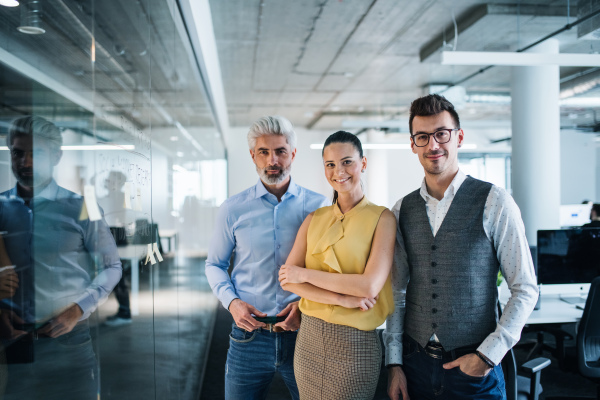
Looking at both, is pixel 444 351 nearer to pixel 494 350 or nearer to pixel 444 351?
pixel 444 351

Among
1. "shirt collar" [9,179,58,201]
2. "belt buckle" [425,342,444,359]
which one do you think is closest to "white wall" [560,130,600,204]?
"belt buckle" [425,342,444,359]

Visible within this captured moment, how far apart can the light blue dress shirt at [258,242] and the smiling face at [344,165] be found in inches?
13.4

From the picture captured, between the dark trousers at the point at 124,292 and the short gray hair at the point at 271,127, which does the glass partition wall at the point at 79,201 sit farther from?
the short gray hair at the point at 271,127

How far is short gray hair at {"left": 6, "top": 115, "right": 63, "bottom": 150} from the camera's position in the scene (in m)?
0.66

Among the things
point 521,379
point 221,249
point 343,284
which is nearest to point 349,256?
point 343,284

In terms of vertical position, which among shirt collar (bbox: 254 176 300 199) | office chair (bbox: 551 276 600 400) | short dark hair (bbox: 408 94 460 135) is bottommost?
office chair (bbox: 551 276 600 400)

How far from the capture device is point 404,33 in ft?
17.8

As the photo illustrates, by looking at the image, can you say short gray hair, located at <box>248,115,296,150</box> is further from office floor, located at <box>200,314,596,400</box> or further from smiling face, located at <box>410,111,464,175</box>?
→ office floor, located at <box>200,314,596,400</box>

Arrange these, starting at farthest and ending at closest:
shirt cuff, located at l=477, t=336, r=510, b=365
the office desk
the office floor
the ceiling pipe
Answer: the ceiling pipe, the office floor, the office desk, shirt cuff, located at l=477, t=336, r=510, b=365

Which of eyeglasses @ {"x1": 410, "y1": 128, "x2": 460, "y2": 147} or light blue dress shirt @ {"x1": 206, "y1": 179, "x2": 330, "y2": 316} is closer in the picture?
eyeglasses @ {"x1": 410, "y1": 128, "x2": 460, "y2": 147}

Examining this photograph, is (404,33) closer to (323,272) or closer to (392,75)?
(392,75)

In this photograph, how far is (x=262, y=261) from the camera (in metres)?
1.76

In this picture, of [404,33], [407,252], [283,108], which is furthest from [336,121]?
[407,252]

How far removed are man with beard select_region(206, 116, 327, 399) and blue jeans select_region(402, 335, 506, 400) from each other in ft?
1.47
